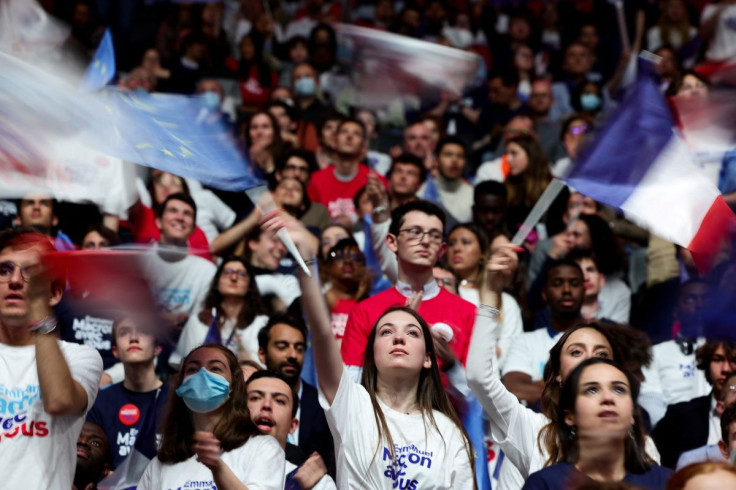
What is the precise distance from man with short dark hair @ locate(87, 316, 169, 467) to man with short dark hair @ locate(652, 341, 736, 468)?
293 centimetres

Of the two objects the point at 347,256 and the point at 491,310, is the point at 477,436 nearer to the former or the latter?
the point at 491,310

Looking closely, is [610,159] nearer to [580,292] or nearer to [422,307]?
[422,307]

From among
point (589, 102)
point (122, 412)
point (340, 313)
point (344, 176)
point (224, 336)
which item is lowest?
point (122, 412)

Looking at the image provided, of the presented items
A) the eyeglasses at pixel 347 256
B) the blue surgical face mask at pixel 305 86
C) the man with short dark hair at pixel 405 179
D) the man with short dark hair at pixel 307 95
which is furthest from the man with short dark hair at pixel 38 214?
the blue surgical face mask at pixel 305 86

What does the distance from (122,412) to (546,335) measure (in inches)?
107

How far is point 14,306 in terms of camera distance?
→ 17.3ft

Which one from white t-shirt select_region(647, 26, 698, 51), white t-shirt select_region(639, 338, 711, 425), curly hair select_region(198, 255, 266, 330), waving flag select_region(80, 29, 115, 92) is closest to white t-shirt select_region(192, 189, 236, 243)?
waving flag select_region(80, 29, 115, 92)

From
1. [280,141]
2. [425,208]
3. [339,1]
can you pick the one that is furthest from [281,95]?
[425,208]

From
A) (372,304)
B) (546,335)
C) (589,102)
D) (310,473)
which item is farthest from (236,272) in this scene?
(589,102)

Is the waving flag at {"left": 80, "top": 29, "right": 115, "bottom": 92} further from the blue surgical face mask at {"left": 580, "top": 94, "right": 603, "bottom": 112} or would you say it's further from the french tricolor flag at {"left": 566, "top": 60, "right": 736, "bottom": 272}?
the blue surgical face mask at {"left": 580, "top": 94, "right": 603, "bottom": 112}

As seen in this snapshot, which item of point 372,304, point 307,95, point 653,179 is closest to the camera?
point 653,179

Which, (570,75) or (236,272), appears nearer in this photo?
(236,272)

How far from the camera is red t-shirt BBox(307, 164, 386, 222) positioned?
10734mm

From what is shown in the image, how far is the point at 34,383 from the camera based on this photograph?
17.3 feet
